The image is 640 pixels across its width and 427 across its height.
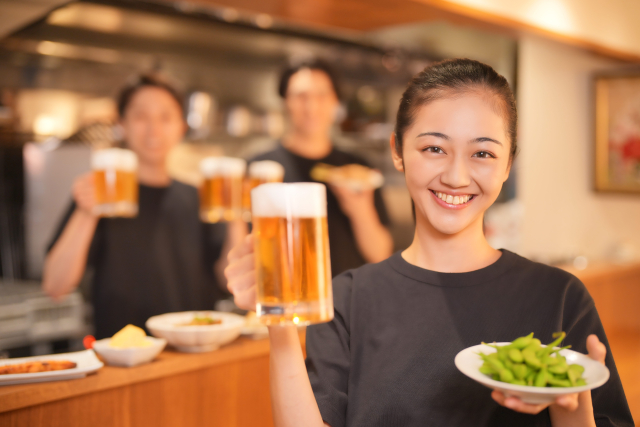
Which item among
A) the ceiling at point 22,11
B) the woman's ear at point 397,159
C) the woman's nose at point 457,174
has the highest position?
the ceiling at point 22,11

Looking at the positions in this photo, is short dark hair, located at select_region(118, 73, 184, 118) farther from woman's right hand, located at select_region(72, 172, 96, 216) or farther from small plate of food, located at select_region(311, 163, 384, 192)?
small plate of food, located at select_region(311, 163, 384, 192)

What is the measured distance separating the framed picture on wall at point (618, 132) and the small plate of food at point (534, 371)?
4139 mm

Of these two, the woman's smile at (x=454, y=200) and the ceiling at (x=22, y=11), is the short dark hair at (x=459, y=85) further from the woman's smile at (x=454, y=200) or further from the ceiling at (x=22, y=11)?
the ceiling at (x=22, y=11)

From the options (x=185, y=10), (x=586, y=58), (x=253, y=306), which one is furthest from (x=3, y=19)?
(x=586, y=58)

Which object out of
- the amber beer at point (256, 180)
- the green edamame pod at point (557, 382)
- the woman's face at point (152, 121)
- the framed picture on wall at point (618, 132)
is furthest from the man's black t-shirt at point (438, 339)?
the framed picture on wall at point (618, 132)

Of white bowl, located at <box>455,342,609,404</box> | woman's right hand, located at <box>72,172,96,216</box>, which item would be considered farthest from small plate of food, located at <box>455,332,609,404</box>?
woman's right hand, located at <box>72,172,96,216</box>

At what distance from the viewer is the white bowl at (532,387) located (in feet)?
2.74

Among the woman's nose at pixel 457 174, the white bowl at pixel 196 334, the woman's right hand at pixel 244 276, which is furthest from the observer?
the white bowl at pixel 196 334

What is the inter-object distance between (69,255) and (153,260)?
460 mm

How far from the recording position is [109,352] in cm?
173

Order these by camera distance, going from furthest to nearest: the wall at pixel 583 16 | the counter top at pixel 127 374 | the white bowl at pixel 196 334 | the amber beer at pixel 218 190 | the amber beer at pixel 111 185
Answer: the wall at pixel 583 16, the amber beer at pixel 218 190, the amber beer at pixel 111 185, the white bowl at pixel 196 334, the counter top at pixel 127 374

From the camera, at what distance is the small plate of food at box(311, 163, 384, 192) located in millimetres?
3350

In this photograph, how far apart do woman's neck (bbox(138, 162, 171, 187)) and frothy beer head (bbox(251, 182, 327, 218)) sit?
7.68 feet

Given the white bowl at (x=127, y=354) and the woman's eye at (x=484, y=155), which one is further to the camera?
the white bowl at (x=127, y=354)
